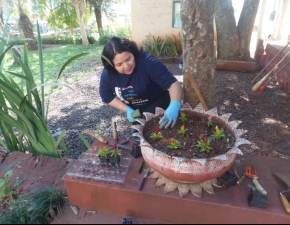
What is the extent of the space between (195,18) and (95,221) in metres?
1.53

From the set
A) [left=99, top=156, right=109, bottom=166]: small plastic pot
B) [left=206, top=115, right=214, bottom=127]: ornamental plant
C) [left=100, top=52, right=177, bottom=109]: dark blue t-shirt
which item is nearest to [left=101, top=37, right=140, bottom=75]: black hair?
[left=100, top=52, right=177, bottom=109]: dark blue t-shirt

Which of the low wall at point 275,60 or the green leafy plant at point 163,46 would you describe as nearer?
the low wall at point 275,60

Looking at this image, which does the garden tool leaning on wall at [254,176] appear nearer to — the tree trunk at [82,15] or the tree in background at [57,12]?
the tree trunk at [82,15]

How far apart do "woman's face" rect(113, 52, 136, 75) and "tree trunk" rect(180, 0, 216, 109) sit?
0.45 m

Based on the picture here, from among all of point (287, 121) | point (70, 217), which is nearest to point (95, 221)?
point (70, 217)

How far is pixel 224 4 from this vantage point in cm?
415

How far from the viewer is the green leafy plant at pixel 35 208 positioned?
1.27 metres

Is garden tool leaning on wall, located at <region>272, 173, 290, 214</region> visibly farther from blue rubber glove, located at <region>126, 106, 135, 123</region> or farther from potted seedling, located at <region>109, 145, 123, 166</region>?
blue rubber glove, located at <region>126, 106, 135, 123</region>

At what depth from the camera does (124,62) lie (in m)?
1.64

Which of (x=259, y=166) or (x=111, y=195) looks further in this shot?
(x=259, y=166)

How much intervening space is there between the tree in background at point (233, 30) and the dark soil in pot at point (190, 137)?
11.6 feet

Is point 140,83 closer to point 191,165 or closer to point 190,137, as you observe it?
point 190,137

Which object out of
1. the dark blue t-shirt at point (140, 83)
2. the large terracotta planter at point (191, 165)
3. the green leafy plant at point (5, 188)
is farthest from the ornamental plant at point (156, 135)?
the green leafy plant at point (5, 188)

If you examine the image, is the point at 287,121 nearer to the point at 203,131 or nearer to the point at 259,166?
the point at 259,166
